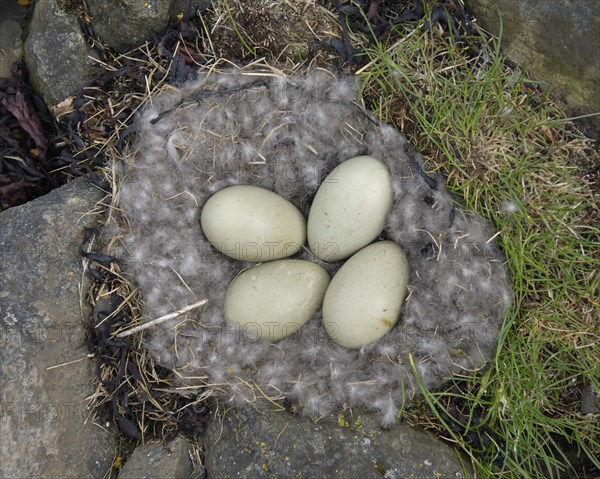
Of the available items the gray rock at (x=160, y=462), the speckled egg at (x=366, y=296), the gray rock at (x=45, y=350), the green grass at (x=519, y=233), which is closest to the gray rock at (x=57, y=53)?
the gray rock at (x=45, y=350)

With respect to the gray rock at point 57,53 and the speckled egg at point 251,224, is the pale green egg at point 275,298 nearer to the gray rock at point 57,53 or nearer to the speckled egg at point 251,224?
the speckled egg at point 251,224

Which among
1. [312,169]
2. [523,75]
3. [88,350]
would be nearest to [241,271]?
[312,169]

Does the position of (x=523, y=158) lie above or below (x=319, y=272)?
above

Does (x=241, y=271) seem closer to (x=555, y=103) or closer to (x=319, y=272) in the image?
(x=319, y=272)

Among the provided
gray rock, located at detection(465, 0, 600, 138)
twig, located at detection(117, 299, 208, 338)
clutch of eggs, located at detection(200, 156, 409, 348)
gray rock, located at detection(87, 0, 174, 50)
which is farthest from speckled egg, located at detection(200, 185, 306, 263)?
gray rock, located at detection(465, 0, 600, 138)

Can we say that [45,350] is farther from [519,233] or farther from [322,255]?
[519,233]

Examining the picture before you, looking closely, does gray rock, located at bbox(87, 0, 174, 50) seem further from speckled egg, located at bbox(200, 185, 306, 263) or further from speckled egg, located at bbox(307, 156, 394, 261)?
speckled egg, located at bbox(307, 156, 394, 261)
